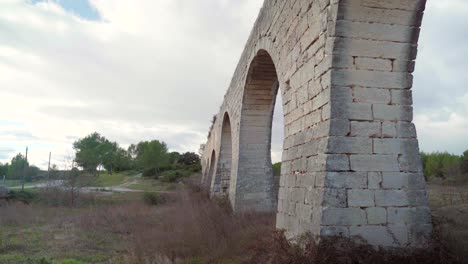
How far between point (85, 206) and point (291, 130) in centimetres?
1583

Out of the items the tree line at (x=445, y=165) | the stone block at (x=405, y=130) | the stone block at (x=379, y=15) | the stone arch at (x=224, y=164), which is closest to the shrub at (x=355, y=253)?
the stone block at (x=405, y=130)

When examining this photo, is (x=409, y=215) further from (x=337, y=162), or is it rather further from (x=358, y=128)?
(x=358, y=128)

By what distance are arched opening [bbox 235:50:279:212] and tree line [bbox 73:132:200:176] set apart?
1173 inches

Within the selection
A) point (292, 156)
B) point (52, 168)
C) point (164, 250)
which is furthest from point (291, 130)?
point (52, 168)

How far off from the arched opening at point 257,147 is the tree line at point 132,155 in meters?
29.8

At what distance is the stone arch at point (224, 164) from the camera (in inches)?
574

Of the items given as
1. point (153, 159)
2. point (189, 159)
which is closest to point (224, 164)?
point (153, 159)

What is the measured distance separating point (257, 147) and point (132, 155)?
60046 mm

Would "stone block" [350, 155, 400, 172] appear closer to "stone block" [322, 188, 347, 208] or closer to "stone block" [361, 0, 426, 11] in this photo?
"stone block" [322, 188, 347, 208]

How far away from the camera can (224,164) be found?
1560 cm

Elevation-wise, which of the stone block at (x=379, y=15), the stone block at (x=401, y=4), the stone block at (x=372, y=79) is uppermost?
the stone block at (x=401, y=4)

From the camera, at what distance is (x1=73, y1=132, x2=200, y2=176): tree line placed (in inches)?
1692

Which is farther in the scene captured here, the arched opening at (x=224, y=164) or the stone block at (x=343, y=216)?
the arched opening at (x=224, y=164)

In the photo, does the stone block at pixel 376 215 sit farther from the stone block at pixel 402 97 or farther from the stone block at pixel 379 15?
the stone block at pixel 379 15
